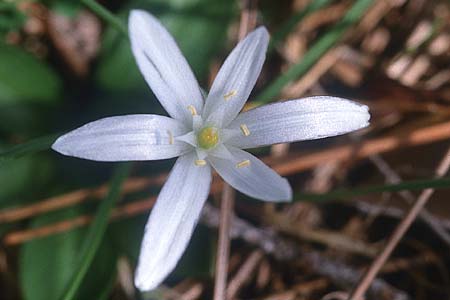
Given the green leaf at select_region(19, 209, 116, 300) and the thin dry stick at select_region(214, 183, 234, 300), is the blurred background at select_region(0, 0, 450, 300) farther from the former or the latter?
the thin dry stick at select_region(214, 183, 234, 300)

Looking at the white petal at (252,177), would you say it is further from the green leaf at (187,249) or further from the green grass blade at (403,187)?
the green leaf at (187,249)

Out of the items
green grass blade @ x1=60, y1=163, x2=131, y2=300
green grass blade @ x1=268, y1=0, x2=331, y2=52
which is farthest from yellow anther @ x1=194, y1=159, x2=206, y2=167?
green grass blade @ x1=268, y1=0, x2=331, y2=52

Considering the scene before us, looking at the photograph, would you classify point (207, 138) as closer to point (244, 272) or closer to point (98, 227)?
point (98, 227)

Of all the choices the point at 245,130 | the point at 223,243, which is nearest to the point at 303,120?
the point at 245,130

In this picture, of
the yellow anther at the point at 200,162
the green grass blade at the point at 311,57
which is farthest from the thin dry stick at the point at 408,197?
the yellow anther at the point at 200,162

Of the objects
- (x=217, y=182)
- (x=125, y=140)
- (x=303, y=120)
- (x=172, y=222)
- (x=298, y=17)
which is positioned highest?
(x=298, y=17)

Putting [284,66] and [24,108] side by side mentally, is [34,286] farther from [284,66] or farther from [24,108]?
[284,66]

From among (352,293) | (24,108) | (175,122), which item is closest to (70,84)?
(24,108)
